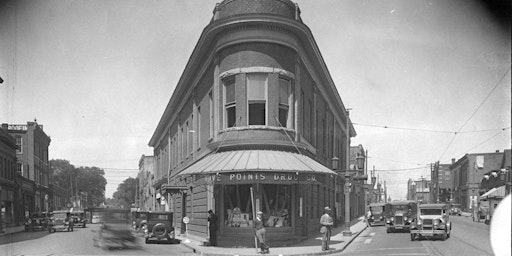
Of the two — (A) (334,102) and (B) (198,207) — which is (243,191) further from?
(A) (334,102)

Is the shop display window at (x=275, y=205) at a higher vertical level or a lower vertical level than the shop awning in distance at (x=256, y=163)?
lower

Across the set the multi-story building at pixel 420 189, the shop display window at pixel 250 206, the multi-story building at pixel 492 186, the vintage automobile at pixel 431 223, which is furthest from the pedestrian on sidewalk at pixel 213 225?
the multi-story building at pixel 420 189

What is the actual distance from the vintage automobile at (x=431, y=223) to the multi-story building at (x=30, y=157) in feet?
64.2

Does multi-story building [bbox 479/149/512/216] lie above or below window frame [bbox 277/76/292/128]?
below

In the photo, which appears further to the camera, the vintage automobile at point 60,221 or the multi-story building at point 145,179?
the multi-story building at point 145,179

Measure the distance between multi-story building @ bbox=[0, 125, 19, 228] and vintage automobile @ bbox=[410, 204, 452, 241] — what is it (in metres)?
20.6

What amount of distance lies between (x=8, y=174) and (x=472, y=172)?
214ft

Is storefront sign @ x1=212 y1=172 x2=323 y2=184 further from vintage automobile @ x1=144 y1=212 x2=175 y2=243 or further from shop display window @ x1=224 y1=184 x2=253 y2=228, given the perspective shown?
vintage automobile @ x1=144 y1=212 x2=175 y2=243

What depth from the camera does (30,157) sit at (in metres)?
28.1

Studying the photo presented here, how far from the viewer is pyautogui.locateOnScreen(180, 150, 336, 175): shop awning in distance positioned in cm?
1802

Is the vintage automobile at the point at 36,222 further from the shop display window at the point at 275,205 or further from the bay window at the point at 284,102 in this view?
the bay window at the point at 284,102

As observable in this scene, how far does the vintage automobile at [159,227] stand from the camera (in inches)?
854

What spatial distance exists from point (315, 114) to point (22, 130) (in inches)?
658

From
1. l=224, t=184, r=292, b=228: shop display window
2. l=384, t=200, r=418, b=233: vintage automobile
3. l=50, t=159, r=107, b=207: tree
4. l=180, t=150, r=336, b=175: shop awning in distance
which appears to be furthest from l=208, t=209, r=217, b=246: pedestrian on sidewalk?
l=50, t=159, r=107, b=207: tree
